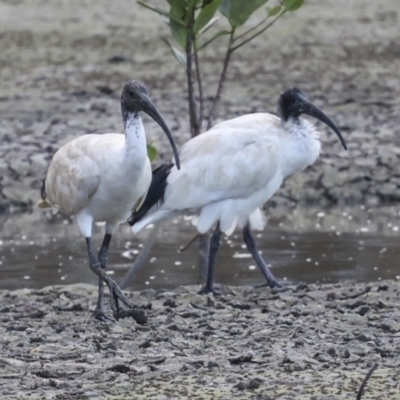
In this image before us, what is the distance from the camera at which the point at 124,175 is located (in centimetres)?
791

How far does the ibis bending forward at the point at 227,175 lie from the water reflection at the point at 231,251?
0.95 m

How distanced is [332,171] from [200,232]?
18.9ft

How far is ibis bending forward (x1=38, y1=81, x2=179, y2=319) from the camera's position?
7883mm

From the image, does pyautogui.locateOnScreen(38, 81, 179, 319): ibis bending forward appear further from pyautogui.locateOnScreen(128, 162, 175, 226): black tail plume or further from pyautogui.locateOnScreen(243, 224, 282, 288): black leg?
pyautogui.locateOnScreen(243, 224, 282, 288): black leg

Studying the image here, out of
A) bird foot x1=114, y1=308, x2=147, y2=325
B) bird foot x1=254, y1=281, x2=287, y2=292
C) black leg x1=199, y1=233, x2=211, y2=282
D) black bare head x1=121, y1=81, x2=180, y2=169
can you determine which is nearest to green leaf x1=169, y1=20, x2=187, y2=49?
black bare head x1=121, y1=81, x2=180, y2=169

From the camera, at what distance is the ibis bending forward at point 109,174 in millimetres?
7883

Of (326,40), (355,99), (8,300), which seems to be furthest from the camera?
(326,40)

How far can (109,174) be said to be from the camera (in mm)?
7961

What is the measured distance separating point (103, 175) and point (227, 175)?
1896mm

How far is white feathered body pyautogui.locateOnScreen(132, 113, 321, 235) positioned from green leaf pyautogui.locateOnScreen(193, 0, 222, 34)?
0.88 meters

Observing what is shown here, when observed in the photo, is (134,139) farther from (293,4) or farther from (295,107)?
(295,107)

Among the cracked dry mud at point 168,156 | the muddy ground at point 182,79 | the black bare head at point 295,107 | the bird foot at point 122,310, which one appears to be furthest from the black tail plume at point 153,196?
the muddy ground at point 182,79

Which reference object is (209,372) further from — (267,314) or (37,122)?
(37,122)

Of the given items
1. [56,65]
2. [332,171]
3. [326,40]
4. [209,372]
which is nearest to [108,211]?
[209,372]
